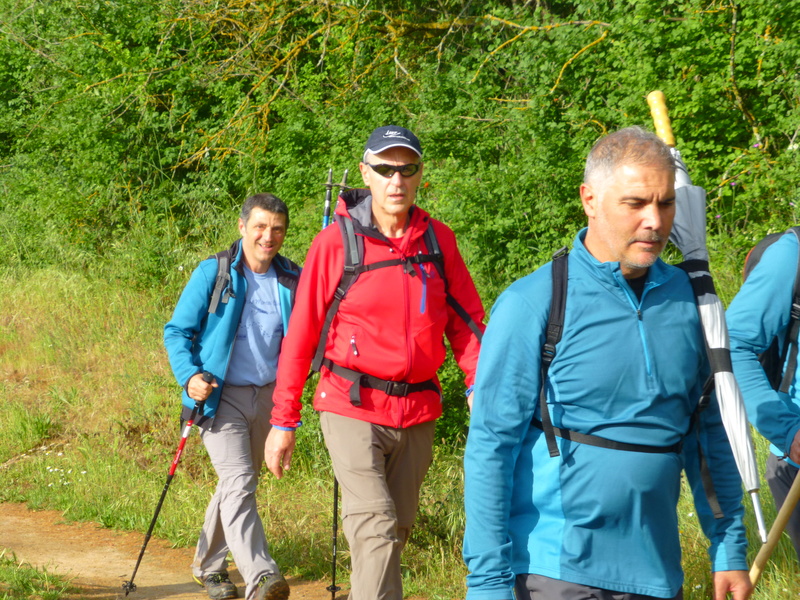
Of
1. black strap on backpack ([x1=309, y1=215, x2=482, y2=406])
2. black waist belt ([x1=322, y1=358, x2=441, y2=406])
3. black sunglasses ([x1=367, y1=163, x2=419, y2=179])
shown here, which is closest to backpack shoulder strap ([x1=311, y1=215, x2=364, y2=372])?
black strap on backpack ([x1=309, y1=215, x2=482, y2=406])

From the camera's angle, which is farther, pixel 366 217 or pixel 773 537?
pixel 366 217

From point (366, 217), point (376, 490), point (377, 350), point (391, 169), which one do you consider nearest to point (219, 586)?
point (376, 490)

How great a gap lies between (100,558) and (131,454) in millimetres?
2085

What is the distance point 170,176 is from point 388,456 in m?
10.9

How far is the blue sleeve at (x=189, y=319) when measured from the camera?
17.1ft

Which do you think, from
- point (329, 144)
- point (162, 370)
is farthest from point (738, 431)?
point (329, 144)

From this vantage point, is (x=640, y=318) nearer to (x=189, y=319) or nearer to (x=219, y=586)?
(x=189, y=319)

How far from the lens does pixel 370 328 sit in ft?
13.3

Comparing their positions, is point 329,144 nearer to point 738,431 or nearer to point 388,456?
point 388,456

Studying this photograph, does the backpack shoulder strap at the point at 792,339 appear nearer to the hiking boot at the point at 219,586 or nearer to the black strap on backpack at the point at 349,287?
the black strap on backpack at the point at 349,287

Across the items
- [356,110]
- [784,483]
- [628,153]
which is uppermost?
[356,110]

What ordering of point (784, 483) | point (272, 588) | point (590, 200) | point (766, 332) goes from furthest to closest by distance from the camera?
point (272, 588) < point (784, 483) < point (766, 332) < point (590, 200)

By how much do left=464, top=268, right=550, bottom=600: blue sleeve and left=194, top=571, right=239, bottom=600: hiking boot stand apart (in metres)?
3.55

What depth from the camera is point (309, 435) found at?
728 centimetres
